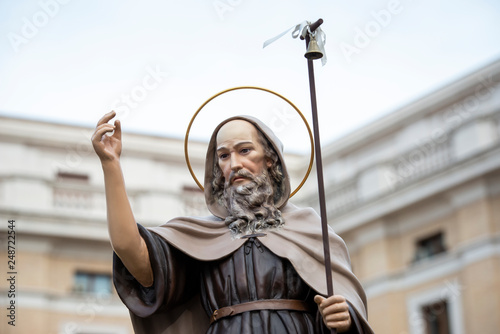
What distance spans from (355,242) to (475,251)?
391 cm

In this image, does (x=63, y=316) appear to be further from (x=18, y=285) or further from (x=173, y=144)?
(x=173, y=144)

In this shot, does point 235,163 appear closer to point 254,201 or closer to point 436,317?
point 254,201

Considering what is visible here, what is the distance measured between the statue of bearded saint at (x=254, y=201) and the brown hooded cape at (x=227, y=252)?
0.04 metres

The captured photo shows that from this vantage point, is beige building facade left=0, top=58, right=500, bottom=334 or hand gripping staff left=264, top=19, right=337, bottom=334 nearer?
hand gripping staff left=264, top=19, right=337, bottom=334

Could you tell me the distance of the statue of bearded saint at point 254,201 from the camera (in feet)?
20.5

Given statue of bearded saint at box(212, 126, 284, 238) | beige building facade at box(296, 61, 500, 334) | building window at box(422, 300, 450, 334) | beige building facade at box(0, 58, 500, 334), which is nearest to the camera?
statue of bearded saint at box(212, 126, 284, 238)

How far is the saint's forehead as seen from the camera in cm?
633

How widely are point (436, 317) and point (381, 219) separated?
2762 mm

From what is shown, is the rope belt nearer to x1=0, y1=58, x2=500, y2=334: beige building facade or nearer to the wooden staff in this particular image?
the wooden staff

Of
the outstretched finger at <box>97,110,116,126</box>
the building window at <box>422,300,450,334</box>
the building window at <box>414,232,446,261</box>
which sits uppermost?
the building window at <box>414,232,446,261</box>

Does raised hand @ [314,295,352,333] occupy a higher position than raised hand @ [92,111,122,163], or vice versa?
raised hand @ [92,111,122,163]

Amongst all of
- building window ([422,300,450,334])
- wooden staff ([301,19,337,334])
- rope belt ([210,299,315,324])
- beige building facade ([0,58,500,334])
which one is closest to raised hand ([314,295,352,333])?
wooden staff ([301,19,337,334])

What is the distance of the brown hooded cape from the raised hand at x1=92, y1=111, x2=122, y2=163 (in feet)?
1.71

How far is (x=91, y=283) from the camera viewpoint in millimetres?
27469
